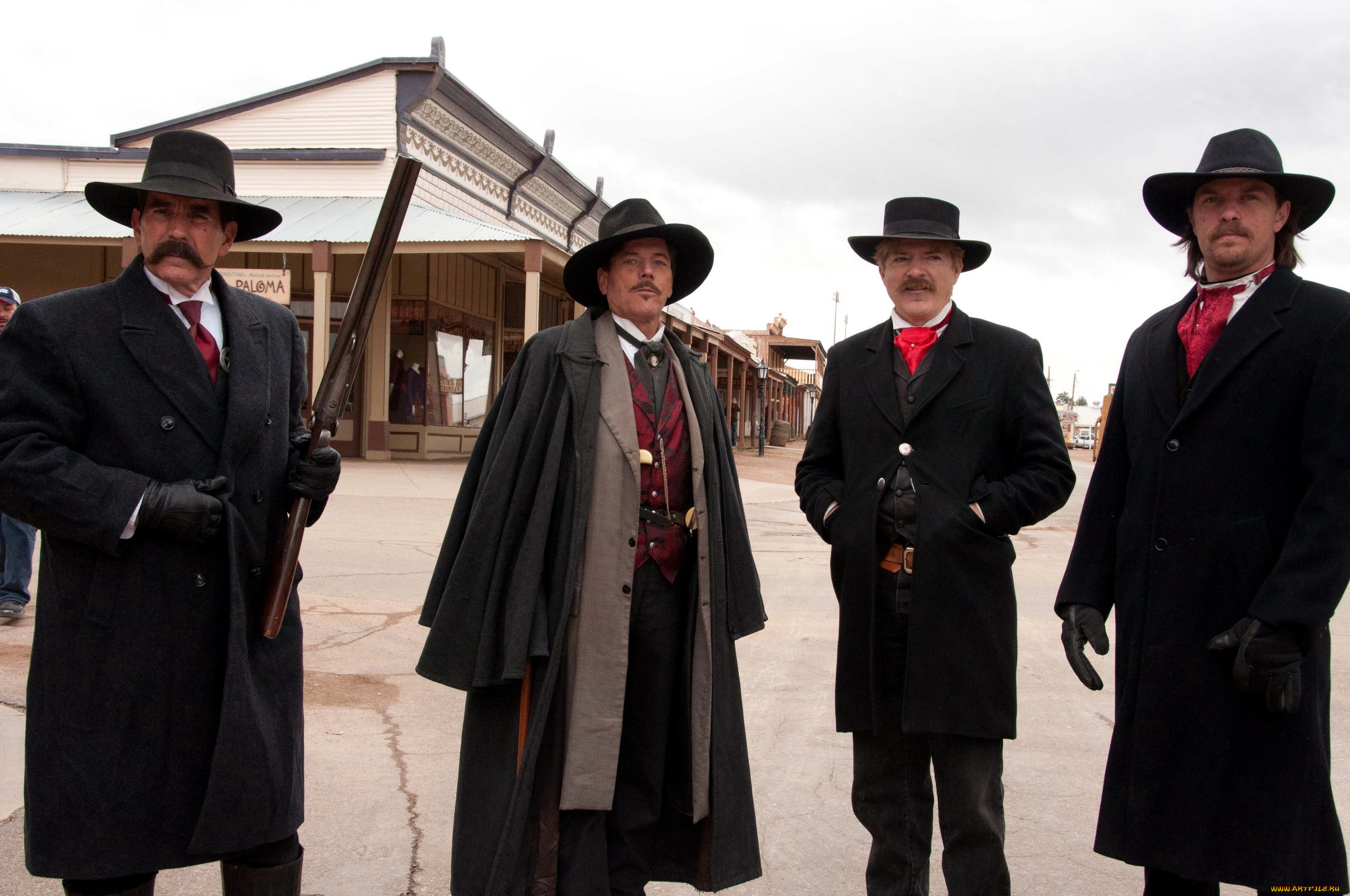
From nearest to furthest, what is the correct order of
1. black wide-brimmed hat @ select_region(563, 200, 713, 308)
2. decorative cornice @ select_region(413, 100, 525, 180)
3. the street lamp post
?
black wide-brimmed hat @ select_region(563, 200, 713, 308) → decorative cornice @ select_region(413, 100, 525, 180) → the street lamp post

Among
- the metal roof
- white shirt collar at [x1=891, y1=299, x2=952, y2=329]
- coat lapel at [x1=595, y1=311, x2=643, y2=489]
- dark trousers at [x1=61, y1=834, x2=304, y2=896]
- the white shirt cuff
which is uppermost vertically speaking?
the metal roof

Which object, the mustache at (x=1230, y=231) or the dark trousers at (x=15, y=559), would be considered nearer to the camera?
the mustache at (x=1230, y=231)

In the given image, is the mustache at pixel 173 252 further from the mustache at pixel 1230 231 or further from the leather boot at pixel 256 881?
the mustache at pixel 1230 231

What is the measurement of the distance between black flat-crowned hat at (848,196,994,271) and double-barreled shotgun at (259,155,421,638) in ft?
4.89

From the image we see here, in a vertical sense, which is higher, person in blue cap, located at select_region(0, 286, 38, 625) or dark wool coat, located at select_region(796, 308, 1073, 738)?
dark wool coat, located at select_region(796, 308, 1073, 738)

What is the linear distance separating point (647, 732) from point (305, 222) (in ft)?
52.9

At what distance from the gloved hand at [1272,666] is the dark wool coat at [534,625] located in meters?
1.34

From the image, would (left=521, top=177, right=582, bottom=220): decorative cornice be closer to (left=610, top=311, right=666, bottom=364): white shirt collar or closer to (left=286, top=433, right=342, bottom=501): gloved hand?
(left=610, top=311, right=666, bottom=364): white shirt collar

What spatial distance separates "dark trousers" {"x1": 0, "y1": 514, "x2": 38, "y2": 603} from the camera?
249 inches

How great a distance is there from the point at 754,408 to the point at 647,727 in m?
48.4

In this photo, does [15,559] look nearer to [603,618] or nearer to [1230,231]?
[603,618]

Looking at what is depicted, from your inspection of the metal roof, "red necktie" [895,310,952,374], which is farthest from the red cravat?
the metal roof

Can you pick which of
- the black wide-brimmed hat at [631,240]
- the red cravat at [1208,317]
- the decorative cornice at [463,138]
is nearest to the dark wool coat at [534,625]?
the black wide-brimmed hat at [631,240]

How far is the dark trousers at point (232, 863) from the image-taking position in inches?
98.9
